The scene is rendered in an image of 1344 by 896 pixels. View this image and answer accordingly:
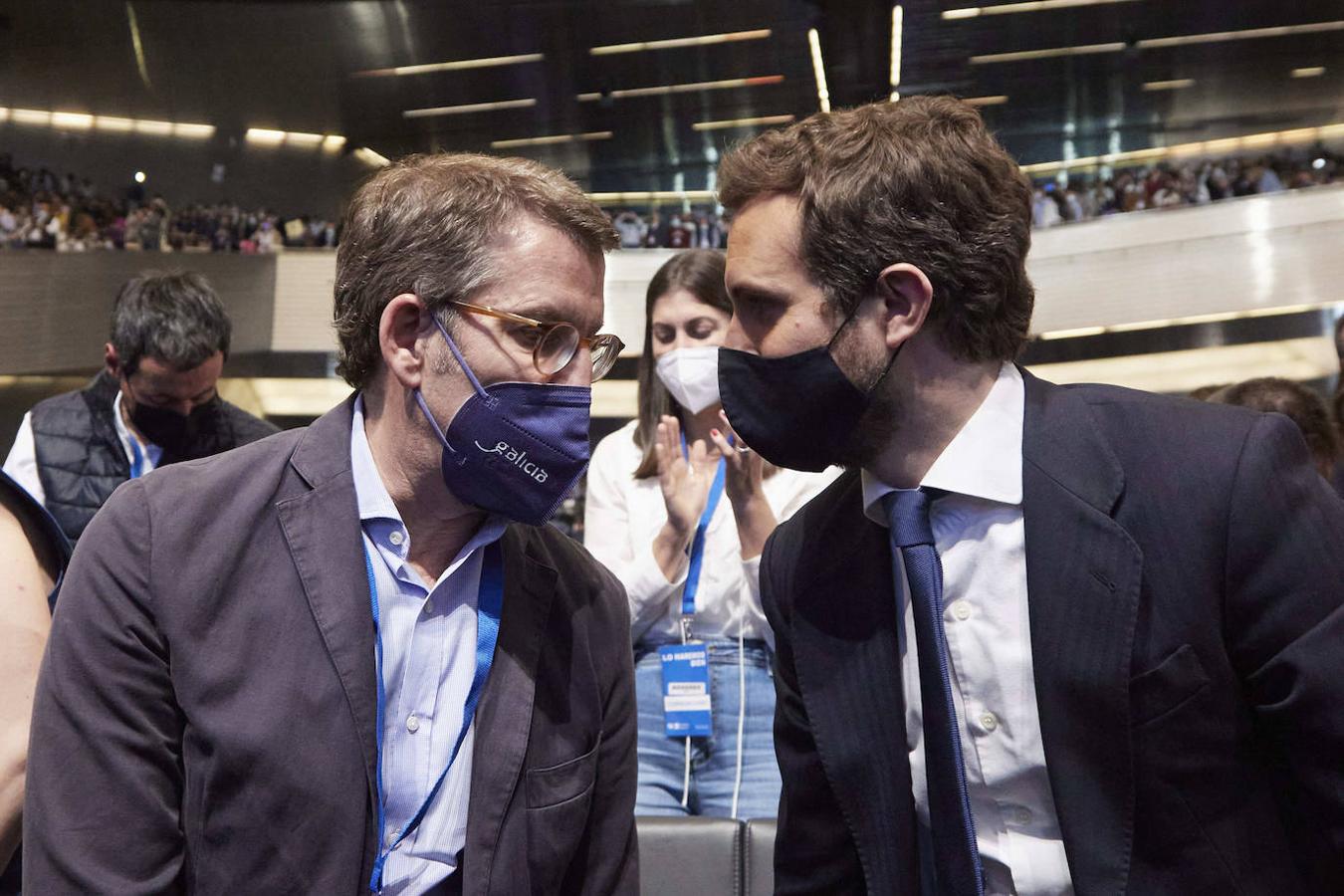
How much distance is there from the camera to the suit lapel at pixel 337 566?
5.28 ft

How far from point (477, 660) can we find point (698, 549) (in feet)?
4.14

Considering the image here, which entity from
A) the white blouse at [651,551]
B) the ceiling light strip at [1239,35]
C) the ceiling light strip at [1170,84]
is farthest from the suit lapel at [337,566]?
the ceiling light strip at [1170,84]

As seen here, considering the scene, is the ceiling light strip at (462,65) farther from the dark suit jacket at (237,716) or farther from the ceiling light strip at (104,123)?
the dark suit jacket at (237,716)

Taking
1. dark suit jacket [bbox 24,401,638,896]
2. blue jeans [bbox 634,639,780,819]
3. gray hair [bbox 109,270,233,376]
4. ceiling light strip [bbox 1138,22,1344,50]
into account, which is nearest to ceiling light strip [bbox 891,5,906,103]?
ceiling light strip [bbox 1138,22,1344,50]

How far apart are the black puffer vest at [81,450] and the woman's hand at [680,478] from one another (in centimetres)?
186

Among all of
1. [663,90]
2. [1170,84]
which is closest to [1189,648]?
[663,90]

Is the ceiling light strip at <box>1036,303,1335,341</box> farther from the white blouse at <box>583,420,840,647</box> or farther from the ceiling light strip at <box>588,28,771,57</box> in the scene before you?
the white blouse at <box>583,420,840,647</box>

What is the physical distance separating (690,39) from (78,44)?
629 cm

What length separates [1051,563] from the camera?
1628mm

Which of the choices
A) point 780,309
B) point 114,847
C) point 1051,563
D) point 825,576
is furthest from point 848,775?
point 114,847

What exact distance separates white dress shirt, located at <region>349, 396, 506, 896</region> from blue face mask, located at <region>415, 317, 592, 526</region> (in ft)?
0.31

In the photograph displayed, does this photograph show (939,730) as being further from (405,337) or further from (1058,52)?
(1058,52)

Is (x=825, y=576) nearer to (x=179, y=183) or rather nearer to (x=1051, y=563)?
(x=1051, y=563)

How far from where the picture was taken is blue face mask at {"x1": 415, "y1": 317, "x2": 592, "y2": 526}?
5.73 feet
